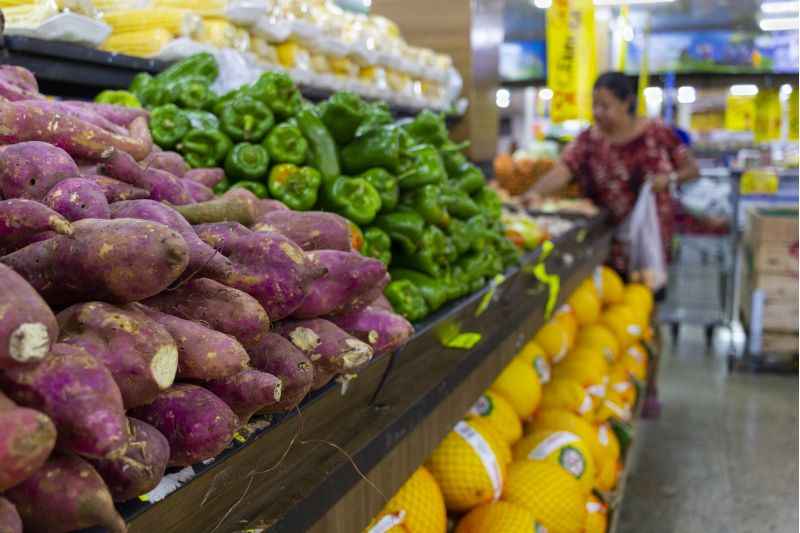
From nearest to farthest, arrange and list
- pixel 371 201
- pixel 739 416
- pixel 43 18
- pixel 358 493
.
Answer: pixel 358 493
pixel 371 201
pixel 43 18
pixel 739 416

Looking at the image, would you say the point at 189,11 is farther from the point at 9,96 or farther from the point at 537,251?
the point at 9,96

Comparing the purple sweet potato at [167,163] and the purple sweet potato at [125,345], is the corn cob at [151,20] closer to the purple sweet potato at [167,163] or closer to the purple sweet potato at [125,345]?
the purple sweet potato at [167,163]

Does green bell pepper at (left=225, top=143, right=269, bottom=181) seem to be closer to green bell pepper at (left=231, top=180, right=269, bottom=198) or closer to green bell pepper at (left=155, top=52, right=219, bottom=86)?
green bell pepper at (left=231, top=180, right=269, bottom=198)

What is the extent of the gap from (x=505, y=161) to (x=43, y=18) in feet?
14.9

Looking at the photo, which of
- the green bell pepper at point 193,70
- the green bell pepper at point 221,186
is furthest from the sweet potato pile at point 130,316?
the green bell pepper at point 193,70

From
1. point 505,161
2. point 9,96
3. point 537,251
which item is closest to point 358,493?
point 9,96

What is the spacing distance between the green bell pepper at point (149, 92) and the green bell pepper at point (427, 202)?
0.67 m

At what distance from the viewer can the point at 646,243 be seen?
498cm

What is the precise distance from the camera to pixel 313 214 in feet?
4.65

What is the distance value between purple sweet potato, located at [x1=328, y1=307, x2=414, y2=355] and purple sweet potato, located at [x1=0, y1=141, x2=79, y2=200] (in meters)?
0.50

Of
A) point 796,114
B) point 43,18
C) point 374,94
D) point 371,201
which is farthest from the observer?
point 796,114

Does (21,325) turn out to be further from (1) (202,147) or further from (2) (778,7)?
(2) (778,7)

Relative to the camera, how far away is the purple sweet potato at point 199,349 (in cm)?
95

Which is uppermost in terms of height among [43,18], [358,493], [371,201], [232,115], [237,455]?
[43,18]
